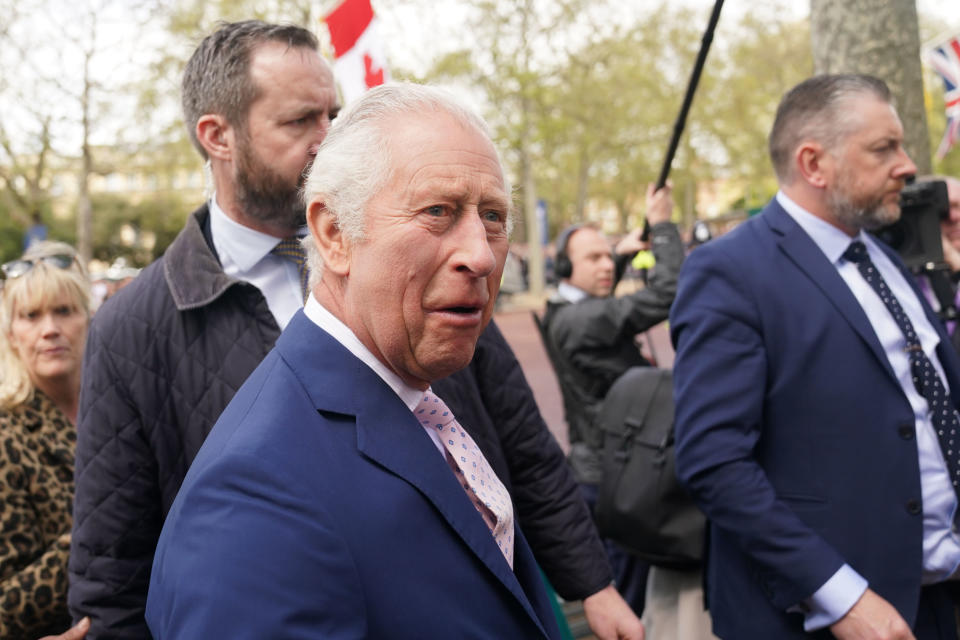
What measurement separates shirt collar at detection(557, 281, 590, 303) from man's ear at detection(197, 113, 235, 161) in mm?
2586

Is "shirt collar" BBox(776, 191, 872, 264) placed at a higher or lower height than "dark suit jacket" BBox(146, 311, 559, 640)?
higher

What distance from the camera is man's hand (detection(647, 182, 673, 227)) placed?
3.53 m

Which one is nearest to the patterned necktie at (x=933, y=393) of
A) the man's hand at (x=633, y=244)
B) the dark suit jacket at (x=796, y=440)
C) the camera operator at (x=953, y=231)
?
the dark suit jacket at (x=796, y=440)

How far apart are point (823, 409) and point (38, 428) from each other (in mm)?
2418

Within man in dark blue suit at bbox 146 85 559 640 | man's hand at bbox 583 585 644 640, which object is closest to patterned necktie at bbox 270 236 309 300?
man in dark blue suit at bbox 146 85 559 640

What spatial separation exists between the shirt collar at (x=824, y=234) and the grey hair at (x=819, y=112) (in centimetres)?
13

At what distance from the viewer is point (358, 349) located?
4.48ft

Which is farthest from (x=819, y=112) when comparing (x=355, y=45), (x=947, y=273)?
(x=355, y=45)

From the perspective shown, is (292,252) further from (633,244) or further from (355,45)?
(355,45)

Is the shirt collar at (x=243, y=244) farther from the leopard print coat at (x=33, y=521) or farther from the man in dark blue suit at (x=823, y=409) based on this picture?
the man in dark blue suit at (x=823, y=409)

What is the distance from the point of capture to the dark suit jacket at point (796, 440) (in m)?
2.32

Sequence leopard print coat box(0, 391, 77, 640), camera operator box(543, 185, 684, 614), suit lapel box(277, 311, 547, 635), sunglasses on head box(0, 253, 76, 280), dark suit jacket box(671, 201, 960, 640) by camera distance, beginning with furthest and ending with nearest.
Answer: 1. camera operator box(543, 185, 684, 614)
2. sunglasses on head box(0, 253, 76, 280)
3. leopard print coat box(0, 391, 77, 640)
4. dark suit jacket box(671, 201, 960, 640)
5. suit lapel box(277, 311, 547, 635)

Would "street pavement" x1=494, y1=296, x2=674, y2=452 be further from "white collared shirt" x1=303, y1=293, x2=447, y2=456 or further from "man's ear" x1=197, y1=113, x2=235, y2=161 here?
"white collared shirt" x1=303, y1=293, x2=447, y2=456

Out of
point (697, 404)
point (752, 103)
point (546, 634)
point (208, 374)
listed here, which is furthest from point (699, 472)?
point (752, 103)
